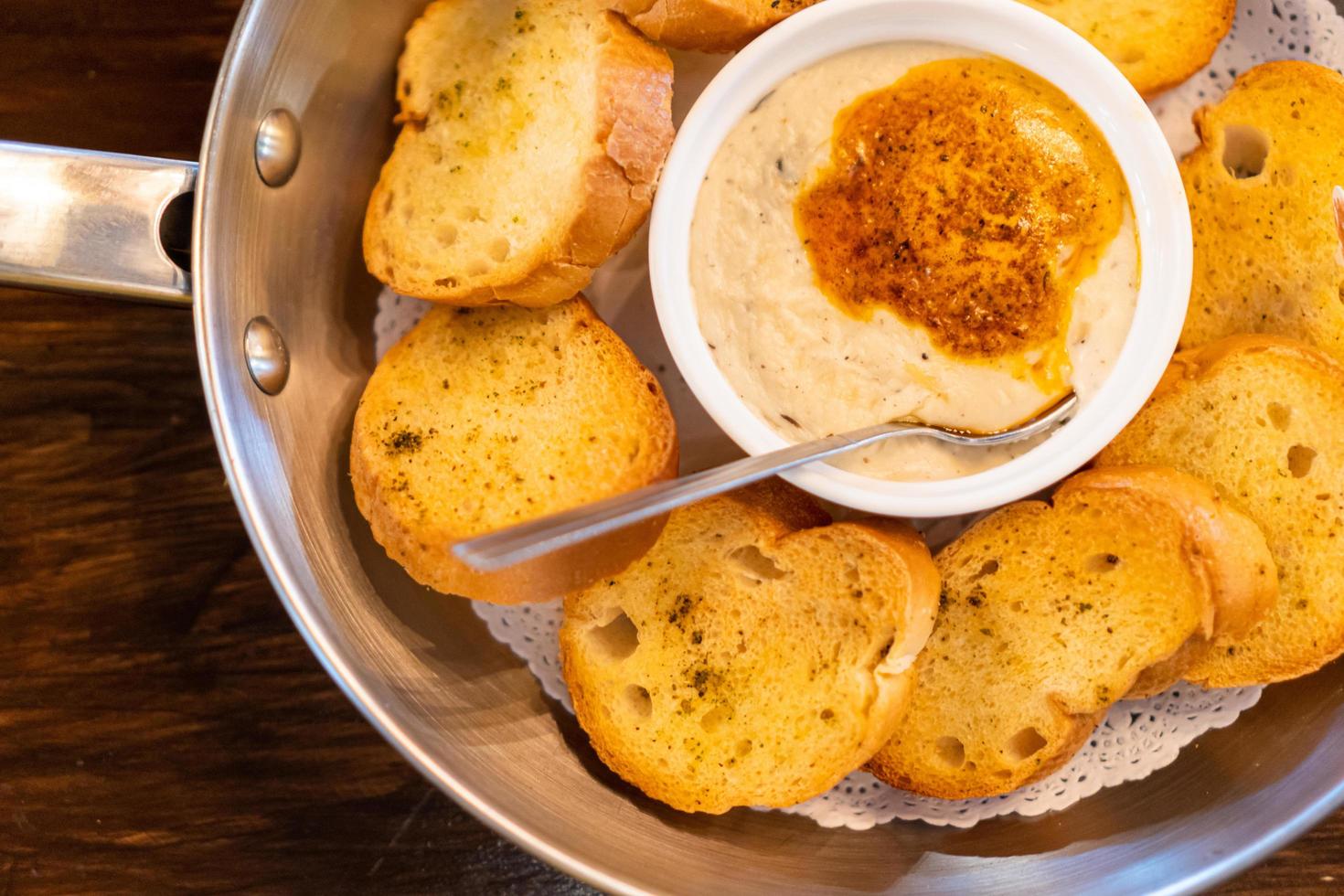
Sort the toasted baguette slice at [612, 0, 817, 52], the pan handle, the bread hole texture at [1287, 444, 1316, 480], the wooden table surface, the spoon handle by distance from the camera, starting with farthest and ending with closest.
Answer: the wooden table surface → the bread hole texture at [1287, 444, 1316, 480] → the toasted baguette slice at [612, 0, 817, 52] → the pan handle → the spoon handle

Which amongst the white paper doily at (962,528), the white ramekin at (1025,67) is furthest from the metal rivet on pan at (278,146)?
the white ramekin at (1025,67)

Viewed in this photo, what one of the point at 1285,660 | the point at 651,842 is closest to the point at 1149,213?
the point at 1285,660

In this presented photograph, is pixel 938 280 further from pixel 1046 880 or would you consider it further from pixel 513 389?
pixel 1046 880

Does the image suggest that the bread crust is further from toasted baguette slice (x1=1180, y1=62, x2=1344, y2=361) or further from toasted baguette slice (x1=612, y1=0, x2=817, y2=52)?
toasted baguette slice (x1=612, y1=0, x2=817, y2=52)

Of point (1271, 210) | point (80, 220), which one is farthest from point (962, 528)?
point (80, 220)

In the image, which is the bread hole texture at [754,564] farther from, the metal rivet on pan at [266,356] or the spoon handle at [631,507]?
the metal rivet on pan at [266,356]

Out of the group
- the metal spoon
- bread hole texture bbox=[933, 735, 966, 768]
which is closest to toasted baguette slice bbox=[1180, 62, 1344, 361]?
the metal spoon

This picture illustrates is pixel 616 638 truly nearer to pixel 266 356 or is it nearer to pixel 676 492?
pixel 676 492

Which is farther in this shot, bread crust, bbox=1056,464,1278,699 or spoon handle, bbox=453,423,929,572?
bread crust, bbox=1056,464,1278,699
